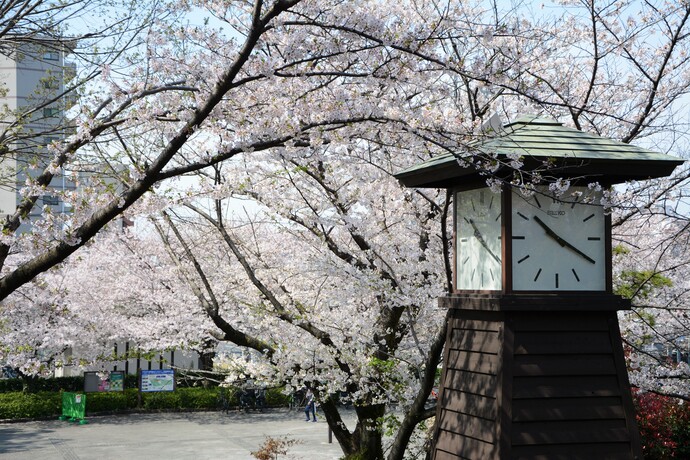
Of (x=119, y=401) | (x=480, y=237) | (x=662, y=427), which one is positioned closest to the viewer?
(x=480, y=237)

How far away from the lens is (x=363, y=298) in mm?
8828

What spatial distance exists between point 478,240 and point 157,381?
1948cm

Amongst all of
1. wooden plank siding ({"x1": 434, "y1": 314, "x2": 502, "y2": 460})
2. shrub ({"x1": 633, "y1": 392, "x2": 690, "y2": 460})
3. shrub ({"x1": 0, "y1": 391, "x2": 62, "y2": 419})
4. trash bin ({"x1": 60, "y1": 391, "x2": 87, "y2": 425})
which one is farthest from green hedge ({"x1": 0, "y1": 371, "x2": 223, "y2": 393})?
wooden plank siding ({"x1": 434, "y1": 314, "x2": 502, "y2": 460})

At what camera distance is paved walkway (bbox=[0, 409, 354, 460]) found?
51.6 ft

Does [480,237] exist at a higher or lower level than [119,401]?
higher

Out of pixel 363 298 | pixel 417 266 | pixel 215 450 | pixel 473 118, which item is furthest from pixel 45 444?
pixel 473 118

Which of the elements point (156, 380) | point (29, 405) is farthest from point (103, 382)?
point (29, 405)

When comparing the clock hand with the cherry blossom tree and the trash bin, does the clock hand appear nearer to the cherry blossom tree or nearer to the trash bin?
the cherry blossom tree

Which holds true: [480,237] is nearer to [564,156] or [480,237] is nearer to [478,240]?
[478,240]

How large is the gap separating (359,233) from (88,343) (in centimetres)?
1767

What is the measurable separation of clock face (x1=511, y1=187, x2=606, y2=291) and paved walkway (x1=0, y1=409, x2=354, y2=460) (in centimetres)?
1047

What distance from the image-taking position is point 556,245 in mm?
4441

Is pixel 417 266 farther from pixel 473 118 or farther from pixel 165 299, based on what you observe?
pixel 165 299

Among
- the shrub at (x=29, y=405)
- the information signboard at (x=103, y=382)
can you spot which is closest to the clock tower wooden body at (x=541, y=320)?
the information signboard at (x=103, y=382)
